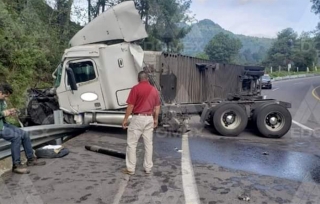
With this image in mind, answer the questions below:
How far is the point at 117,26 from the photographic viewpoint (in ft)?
32.0

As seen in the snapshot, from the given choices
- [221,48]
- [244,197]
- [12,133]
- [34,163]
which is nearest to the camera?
[244,197]

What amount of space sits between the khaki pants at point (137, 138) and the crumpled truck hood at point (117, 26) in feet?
14.6

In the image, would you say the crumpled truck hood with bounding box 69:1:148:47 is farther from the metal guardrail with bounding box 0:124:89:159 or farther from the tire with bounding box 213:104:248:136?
the tire with bounding box 213:104:248:136

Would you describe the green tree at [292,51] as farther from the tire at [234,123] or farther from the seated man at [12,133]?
the seated man at [12,133]

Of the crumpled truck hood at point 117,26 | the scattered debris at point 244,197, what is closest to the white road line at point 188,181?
the scattered debris at point 244,197

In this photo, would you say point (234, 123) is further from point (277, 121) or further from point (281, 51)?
point (281, 51)

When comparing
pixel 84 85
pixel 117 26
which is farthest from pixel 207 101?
pixel 84 85

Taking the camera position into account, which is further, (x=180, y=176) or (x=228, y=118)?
(x=228, y=118)

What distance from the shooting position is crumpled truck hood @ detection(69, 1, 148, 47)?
9741 millimetres

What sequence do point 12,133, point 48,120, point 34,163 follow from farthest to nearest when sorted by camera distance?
point 48,120
point 34,163
point 12,133

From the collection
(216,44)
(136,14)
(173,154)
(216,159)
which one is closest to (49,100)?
(136,14)

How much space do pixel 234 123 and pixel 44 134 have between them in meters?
4.96

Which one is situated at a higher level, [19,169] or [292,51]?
[292,51]

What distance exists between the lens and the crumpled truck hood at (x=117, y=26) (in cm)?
974
